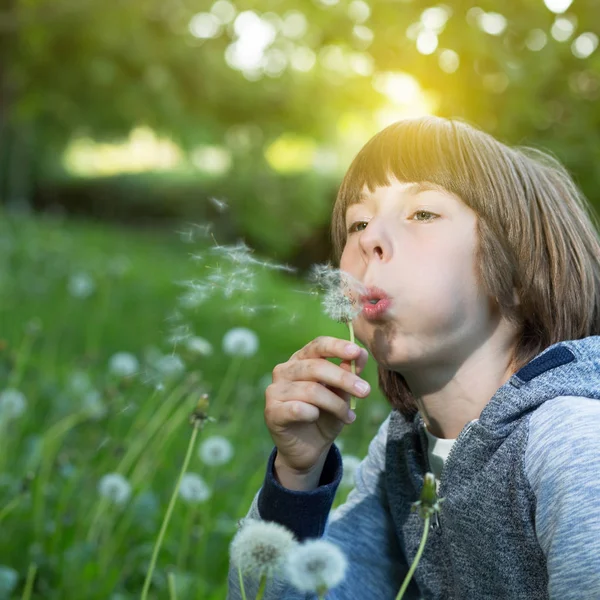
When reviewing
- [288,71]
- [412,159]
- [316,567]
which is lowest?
[316,567]

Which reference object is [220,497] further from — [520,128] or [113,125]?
[113,125]

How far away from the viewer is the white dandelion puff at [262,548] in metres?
0.83

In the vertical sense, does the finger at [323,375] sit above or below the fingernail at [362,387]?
above

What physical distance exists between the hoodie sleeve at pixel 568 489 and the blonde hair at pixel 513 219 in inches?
9.2

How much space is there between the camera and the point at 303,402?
1173 mm

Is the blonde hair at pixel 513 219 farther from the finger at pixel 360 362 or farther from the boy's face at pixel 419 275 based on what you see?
the finger at pixel 360 362

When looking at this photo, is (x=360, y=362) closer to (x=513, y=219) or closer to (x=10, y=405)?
(x=513, y=219)

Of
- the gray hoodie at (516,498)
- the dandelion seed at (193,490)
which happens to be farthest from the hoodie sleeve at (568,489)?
the dandelion seed at (193,490)

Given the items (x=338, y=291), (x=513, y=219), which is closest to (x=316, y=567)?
(x=338, y=291)

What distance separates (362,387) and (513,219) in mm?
456

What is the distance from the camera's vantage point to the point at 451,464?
1305mm

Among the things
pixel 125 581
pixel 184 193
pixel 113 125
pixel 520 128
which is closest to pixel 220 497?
pixel 125 581

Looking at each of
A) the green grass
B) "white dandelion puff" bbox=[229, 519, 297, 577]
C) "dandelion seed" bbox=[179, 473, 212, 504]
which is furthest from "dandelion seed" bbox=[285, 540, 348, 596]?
"dandelion seed" bbox=[179, 473, 212, 504]

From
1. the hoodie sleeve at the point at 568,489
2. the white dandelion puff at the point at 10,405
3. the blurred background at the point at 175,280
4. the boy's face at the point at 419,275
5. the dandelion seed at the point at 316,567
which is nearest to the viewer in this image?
the dandelion seed at the point at 316,567
